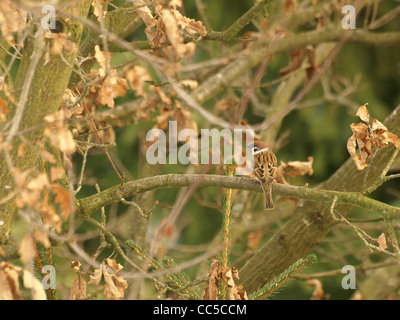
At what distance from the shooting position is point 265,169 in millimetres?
3430

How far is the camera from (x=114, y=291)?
246 centimetres

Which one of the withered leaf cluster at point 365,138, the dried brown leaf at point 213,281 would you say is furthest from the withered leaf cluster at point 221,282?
the withered leaf cluster at point 365,138

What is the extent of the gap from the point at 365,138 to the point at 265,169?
80cm

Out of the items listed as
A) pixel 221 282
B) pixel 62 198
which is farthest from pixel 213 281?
pixel 62 198

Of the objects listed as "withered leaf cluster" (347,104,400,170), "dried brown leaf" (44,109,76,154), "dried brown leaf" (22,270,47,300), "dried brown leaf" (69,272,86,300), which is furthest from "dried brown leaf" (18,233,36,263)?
"withered leaf cluster" (347,104,400,170)

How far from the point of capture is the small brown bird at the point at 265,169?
3.20 meters

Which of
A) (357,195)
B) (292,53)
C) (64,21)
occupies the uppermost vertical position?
(292,53)

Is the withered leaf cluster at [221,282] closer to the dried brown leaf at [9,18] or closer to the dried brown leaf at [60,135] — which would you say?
the dried brown leaf at [60,135]

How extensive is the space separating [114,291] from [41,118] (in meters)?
0.89

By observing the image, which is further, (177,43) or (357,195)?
(357,195)

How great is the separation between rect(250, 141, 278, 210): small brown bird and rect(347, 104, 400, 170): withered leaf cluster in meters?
0.50

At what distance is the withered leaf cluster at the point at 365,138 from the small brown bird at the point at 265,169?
1.63 ft
